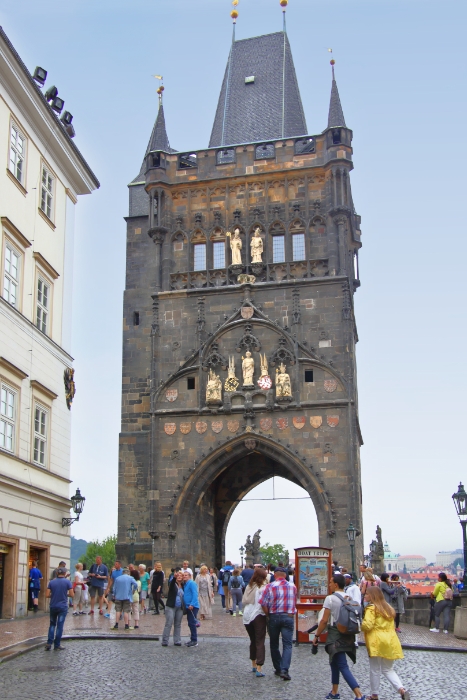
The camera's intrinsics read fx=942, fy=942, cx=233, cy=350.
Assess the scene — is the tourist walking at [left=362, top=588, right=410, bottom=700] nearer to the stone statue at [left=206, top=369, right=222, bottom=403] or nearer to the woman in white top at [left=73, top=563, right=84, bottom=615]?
the woman in white top at [left=73, top=563, right=84, bottom=615]

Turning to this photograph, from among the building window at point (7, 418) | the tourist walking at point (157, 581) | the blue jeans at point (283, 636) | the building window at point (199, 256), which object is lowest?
the blue jeans at point (283, 636)

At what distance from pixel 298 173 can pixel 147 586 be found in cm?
1870

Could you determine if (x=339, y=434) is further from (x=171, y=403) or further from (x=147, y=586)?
(x=147, y=586)

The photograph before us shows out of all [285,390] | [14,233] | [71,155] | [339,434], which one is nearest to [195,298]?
[285,390]

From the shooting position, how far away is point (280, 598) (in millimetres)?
12656

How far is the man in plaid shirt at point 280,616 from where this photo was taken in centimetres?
1259

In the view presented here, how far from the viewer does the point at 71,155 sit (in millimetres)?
27016

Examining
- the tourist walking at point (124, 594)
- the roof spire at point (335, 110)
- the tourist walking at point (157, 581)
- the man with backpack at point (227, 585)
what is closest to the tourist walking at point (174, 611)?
the tourist walking at point (124, 594)

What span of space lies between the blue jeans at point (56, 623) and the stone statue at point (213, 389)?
20.8 m

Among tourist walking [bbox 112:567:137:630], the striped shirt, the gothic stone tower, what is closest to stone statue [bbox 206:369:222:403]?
the gothic stone tower

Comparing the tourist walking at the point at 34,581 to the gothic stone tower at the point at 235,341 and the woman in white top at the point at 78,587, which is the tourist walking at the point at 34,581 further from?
the gothic stone tower at the point at 235,341

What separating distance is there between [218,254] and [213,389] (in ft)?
19.5

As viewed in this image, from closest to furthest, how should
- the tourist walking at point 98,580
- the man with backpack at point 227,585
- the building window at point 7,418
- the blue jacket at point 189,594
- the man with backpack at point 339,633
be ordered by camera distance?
the man with backpack at point 339,633 → the blue jacket at point 189,594 → the building window at point 7,418 → the tourist walking at point 98,580 → the man with backpack at point 227,585

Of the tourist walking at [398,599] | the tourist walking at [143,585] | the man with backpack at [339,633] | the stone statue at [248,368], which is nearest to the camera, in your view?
the man with backpack at [339,633]
